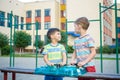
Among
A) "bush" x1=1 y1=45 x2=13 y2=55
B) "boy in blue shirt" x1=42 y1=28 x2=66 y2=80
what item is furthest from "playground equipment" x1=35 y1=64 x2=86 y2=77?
"bush" x1=1 y1=45 x2=13 y2=55

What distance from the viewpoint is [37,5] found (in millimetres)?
45406

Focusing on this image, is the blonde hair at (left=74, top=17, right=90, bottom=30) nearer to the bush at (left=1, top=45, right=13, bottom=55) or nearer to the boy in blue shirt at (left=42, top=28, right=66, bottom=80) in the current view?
the boy in blue shirt at (left=42, top=28, right=66, bottom=80)

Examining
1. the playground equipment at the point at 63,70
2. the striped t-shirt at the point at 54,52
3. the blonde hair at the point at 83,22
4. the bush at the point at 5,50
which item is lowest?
the bush at the point at 5,50

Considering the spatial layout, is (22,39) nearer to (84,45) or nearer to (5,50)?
(5,50)

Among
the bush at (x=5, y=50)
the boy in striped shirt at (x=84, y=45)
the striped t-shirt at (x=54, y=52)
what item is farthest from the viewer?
the bush at (x=5, y=50)

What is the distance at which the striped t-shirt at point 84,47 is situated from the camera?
12.5ft

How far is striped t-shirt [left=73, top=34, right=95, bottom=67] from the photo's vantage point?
382 cm

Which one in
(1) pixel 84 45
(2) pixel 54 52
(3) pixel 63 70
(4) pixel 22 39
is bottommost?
(3) pixel 63 70

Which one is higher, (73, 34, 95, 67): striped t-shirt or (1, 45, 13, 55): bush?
(73, 34, 95, 67): striped t-shirt

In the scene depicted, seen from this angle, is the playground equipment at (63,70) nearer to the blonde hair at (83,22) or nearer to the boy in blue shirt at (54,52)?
the boy in blue shirt at (54,52)

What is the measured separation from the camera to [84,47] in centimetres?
385

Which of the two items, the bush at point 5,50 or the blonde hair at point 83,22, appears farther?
the bush at point 5,50

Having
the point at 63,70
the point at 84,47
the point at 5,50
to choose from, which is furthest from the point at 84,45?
the point at 5,50

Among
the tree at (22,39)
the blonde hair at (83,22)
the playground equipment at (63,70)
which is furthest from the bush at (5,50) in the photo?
the blonde hair at (83,22)
